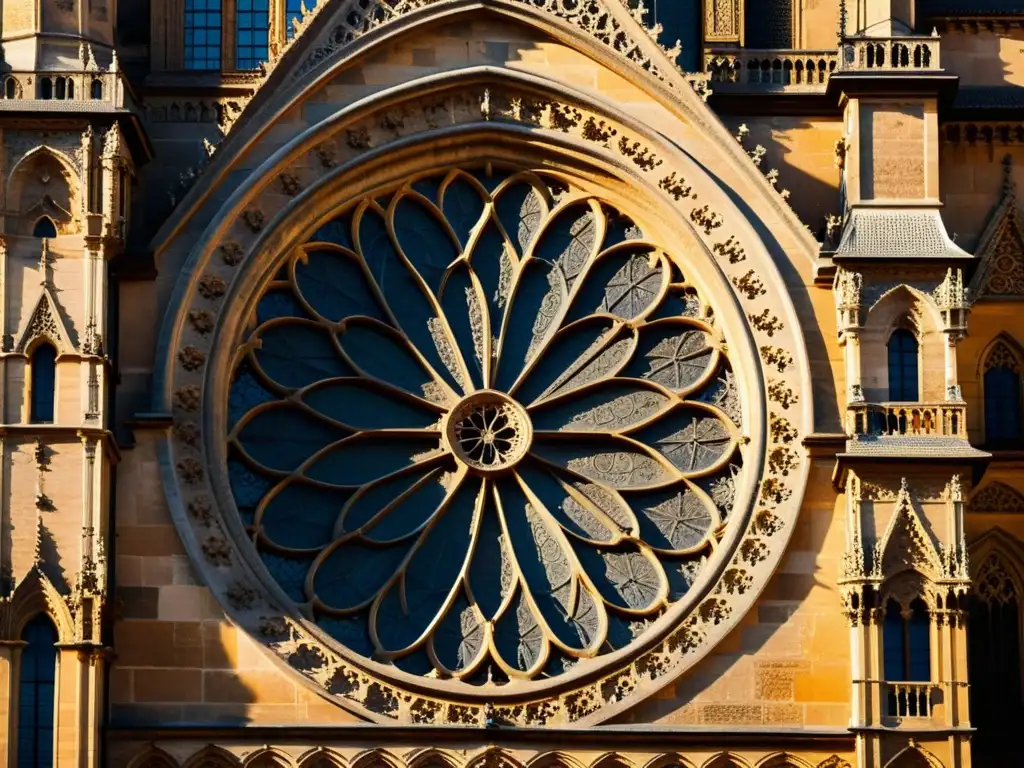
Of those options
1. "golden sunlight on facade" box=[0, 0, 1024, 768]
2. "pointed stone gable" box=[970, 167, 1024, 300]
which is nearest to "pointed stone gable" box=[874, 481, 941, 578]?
"golden sunlight on facade" box=[0, 0, 1024, 768]

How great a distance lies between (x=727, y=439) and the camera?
39.7 metres

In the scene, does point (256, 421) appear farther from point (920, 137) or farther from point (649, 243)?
point (920, 137)

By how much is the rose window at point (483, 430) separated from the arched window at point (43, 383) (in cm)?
201

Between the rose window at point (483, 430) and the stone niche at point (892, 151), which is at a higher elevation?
the stone niche at point (892, 151)

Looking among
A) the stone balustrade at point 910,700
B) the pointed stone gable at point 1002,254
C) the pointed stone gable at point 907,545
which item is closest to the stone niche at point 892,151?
the pointed stone gable at point 1002,254

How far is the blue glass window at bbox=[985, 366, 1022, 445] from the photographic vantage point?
40.5 m

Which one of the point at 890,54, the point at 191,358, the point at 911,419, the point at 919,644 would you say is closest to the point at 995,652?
the point at 919,644

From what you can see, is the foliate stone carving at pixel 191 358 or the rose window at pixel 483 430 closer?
the rose window at pixel 483 430

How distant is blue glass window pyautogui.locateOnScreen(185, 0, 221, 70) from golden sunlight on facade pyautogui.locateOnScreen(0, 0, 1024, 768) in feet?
0.19

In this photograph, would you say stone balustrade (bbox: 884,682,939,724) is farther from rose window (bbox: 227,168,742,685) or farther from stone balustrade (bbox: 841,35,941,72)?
stone balustrade (bbox: 841,35,941,72)

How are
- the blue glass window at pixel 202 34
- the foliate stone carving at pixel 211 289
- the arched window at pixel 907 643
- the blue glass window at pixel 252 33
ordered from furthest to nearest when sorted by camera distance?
the blue glass window at pixel 252 33, the blue glass window at pixel 202 34, the foliate stone carving at pixel 211 289, the arched window at pixel 907 643

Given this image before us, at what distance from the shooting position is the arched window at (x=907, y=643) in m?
38.2

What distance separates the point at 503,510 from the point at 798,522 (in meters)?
2.98

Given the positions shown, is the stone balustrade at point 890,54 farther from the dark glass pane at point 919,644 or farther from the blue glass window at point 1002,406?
the dark glass pane at point 919,644
